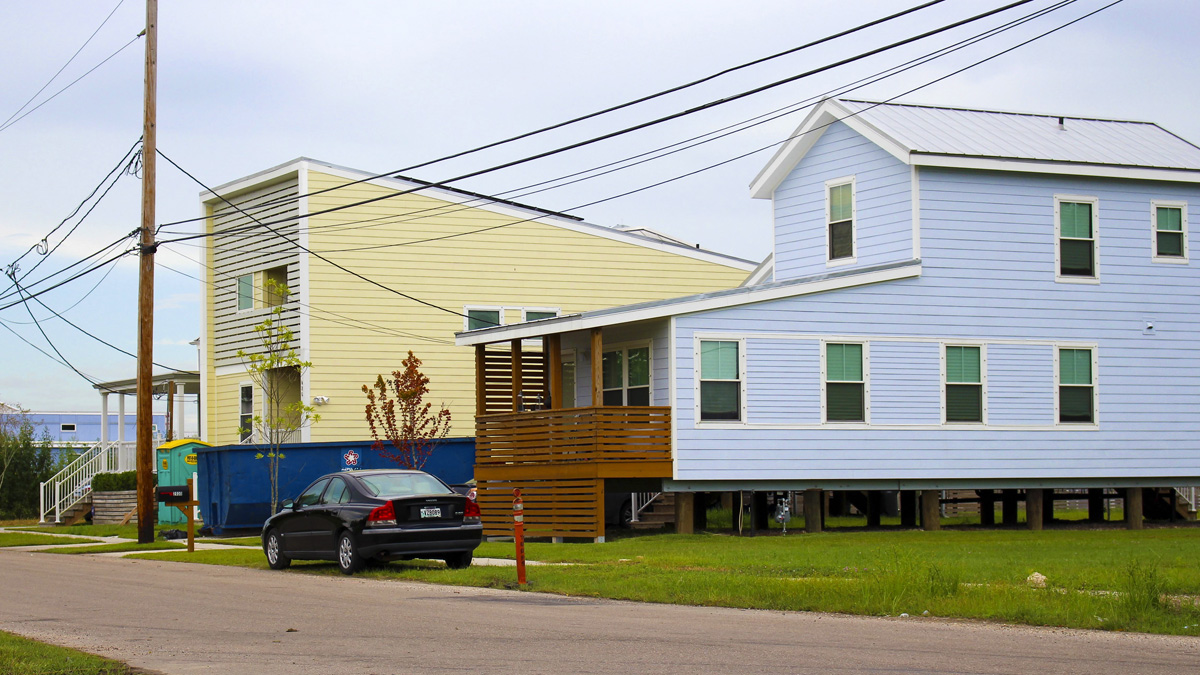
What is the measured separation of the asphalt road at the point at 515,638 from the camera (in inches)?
369

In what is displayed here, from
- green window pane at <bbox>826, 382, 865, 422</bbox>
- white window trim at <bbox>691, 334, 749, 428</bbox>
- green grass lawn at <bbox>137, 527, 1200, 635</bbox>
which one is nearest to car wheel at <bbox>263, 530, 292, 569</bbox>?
green grass lawn at <bbox>137, 527, 1200, 635</bbox>

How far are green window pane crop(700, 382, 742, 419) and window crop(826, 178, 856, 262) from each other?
424cm

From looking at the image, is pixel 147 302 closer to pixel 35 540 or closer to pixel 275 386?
pixel 35 540

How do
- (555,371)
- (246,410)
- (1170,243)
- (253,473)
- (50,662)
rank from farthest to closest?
(246,410)
(253,473)
(1170,243)
(555,371)
(50,662)

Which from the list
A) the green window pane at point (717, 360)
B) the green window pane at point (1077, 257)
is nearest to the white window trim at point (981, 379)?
the green window pane at point (1077, 257)

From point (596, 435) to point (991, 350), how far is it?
788 cm

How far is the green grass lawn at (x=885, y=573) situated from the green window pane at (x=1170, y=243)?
243 inches

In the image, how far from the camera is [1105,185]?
26766mm

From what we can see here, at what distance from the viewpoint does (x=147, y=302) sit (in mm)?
27438

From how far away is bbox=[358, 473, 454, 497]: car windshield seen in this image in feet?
59.5

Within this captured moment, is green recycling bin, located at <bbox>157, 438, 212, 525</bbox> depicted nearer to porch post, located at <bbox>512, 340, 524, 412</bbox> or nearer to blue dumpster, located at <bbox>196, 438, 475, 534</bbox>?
blue dumpster, located at <bbox>196, 438, 475, 534</bbox>

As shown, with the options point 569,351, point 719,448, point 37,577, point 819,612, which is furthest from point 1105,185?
point 37,577

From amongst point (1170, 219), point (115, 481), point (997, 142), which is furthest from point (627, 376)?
point (115, 481)

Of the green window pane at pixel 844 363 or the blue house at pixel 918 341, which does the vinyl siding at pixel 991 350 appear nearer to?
the blue house at pixel 918 341
